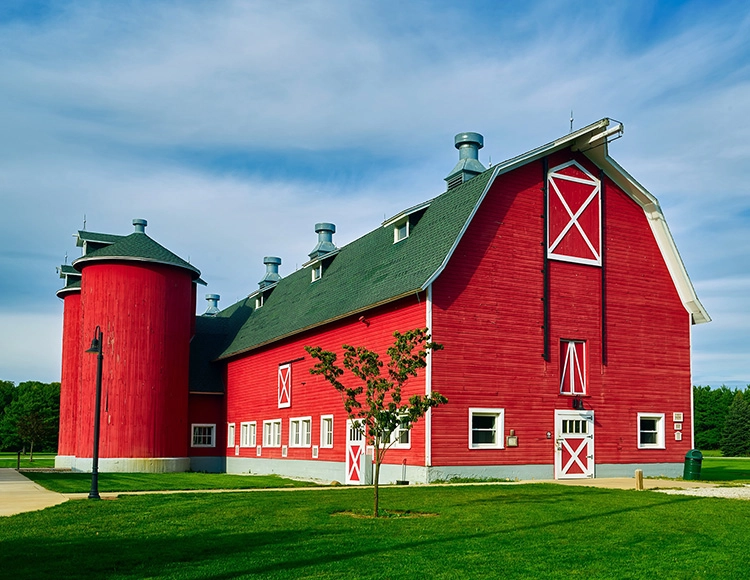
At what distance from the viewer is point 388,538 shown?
1244 centimetres

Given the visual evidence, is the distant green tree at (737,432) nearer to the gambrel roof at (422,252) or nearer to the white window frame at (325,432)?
the gambrel roof at (422,252)

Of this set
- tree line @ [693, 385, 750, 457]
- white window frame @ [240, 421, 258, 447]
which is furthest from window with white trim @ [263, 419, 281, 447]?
tree line @ [693, 385, 750, 457]

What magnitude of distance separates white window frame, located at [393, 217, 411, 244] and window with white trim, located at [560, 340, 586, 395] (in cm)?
662

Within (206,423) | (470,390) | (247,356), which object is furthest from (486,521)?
(206,423)

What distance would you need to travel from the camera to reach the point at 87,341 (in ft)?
123

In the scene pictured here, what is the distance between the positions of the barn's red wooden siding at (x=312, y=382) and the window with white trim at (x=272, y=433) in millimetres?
236

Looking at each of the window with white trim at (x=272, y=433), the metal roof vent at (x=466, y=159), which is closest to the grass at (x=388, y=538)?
the metal roof vent at (x=466, y=159)

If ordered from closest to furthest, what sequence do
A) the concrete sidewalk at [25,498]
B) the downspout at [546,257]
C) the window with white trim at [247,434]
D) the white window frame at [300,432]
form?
the concrete sidewalk at [25,498] → the downspout at [546,257] → the white window frame at [300,432] → the window with white trim at [247,434]

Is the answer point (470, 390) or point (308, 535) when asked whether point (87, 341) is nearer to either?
point (470, 390)

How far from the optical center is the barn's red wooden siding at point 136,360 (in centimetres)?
3688

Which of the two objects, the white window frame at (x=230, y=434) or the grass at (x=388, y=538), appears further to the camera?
the white window frame at (x=230, y=434)

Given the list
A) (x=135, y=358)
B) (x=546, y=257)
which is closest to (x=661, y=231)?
(x=546, y=257)

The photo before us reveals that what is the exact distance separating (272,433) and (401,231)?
472 inches

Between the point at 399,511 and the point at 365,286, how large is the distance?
1364cm
